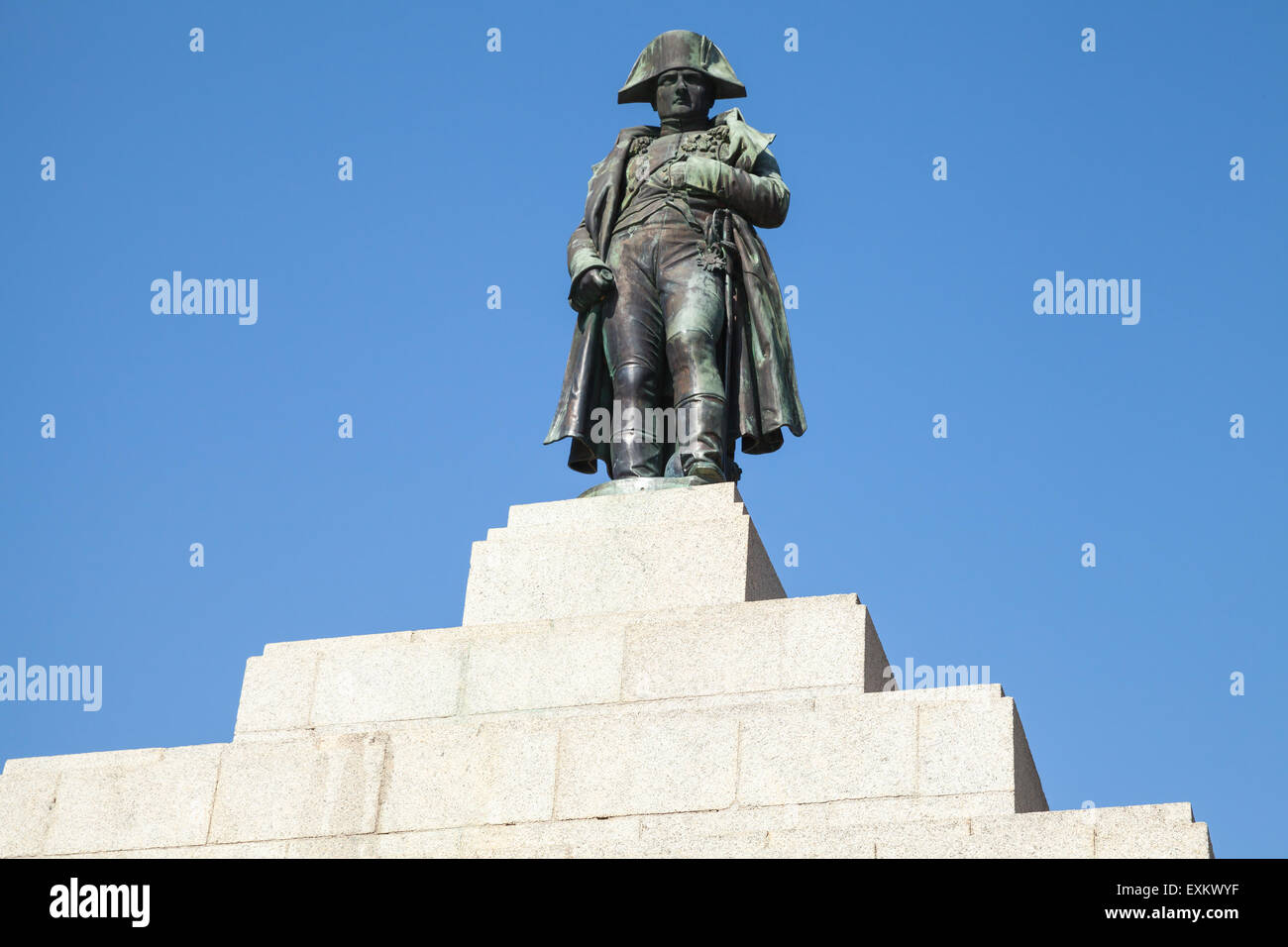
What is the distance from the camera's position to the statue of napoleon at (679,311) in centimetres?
1620

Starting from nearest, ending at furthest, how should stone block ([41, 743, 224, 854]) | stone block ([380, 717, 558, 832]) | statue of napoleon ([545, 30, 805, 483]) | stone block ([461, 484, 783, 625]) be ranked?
stone block ([380, 717, 558, 832]) < stone block ([41, 743, 224, 854]) < stone block ([461, 484, 783, 625]) < statue of napoleon ([545, 30, 805, 483])

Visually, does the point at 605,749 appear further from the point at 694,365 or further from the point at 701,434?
the point at 694,365

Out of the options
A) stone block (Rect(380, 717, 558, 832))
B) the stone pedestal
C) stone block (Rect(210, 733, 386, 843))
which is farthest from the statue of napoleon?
stone block (Rect(210, 733, 386, 843))

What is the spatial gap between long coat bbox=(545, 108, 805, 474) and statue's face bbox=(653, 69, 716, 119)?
511 millimetres

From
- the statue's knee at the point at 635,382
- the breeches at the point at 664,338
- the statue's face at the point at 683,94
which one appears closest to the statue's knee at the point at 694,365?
the breeches at the point at 664,338

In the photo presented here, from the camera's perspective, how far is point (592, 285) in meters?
16.7

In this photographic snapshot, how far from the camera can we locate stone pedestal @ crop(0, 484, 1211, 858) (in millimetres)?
12109

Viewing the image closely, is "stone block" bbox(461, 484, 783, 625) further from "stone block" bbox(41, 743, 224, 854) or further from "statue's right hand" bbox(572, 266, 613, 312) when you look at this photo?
"stone block" bbox(41, 743, 224, 854)

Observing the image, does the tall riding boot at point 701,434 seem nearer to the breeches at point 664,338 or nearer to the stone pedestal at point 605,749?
the breeches at point 664,338

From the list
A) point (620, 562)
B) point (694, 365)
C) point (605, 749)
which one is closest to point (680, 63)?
point (694, 365)

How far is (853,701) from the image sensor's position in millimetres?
12633

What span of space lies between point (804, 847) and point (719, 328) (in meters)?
6.06

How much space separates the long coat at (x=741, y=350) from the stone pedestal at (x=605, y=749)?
1.74 meters
